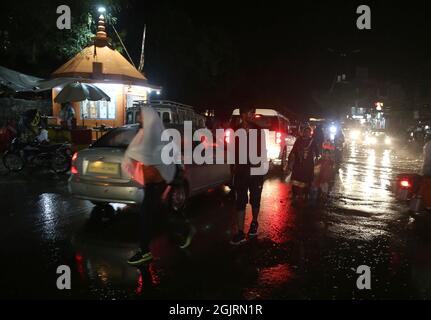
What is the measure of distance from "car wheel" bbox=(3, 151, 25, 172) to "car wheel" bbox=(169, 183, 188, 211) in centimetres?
701

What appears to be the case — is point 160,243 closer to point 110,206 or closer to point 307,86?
point 110,206

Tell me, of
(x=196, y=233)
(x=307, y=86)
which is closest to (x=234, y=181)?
(x=196, y=233)

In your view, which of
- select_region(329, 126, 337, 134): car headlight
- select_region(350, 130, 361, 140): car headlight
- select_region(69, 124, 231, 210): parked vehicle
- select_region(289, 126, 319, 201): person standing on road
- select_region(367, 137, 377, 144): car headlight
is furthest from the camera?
select_region(350, 130, 361, 140): car headlight

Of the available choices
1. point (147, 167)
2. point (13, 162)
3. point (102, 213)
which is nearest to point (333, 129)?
point (13, 162)

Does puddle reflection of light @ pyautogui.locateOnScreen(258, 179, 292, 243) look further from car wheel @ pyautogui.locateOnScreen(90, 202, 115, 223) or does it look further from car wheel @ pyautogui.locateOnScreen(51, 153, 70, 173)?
car wheel @ pyautogui.locateOnScreen(51, 153, 70, 173)

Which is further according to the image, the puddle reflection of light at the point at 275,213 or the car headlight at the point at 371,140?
the car headlight at the point at 371,140

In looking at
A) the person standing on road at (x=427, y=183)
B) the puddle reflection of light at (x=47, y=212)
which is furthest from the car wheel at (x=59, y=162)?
the person standing on road at (x=427, y=183)

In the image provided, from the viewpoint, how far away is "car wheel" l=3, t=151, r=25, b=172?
12.4 meters

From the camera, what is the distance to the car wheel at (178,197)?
25.1 ft

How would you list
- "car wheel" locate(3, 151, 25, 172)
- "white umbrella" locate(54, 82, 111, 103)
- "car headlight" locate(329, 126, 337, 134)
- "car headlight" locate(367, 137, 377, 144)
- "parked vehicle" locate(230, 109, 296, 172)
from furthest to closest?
1. "car headlight" locate(367, 137, 377, 144)
2. "car headlight" locate(329, 126, 337, 134)
3. "white umbrella" locate(54, 82, 111, 103)
4. "parked vehicle" locate(230, 109, 296, 172)
5. "car wheel" locate(3, 151, 25, 172)

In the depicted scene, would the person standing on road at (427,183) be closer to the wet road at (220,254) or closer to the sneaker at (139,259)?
the wet road at (220,254)

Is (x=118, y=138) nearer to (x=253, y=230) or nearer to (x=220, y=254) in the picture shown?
(x=253, y=230)

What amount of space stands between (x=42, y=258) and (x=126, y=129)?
316cm

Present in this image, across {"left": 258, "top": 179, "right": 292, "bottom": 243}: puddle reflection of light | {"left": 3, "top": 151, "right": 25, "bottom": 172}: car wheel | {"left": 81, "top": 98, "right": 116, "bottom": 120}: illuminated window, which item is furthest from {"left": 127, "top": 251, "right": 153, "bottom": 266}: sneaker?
{"left": 81, "top": 98, "right": 116, "bottom": 120}: illuminated window
